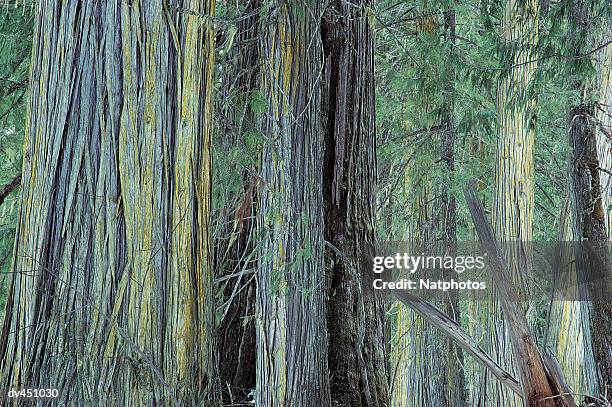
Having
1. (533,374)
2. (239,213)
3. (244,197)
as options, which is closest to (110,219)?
(244,197)

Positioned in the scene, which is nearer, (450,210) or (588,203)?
(588,203)

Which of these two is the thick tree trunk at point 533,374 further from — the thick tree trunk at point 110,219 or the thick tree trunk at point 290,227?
the thick tree trunk at point 110,219

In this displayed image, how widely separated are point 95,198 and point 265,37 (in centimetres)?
222

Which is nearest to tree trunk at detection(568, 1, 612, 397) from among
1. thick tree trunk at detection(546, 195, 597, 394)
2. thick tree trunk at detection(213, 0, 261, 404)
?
thick tree trunk at detection(546, 195, 597, 394)

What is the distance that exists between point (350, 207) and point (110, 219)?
2.71m

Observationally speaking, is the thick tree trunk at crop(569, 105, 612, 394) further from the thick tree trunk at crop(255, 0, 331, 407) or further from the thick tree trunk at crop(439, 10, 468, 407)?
the thick tree trunk at crop(255, 0, 331, 407)

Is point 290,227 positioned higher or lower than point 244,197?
lower

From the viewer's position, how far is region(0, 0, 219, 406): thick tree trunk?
6.81ft

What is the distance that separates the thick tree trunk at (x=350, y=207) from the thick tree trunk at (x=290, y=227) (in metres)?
0.48

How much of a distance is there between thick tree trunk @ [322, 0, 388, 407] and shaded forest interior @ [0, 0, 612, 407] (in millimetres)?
13

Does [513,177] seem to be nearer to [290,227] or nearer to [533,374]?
[533,374]

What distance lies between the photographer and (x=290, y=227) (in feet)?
13.1

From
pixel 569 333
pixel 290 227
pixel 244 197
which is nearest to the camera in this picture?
pixel 290 227

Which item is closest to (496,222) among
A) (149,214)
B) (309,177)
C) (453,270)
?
(453,270)
